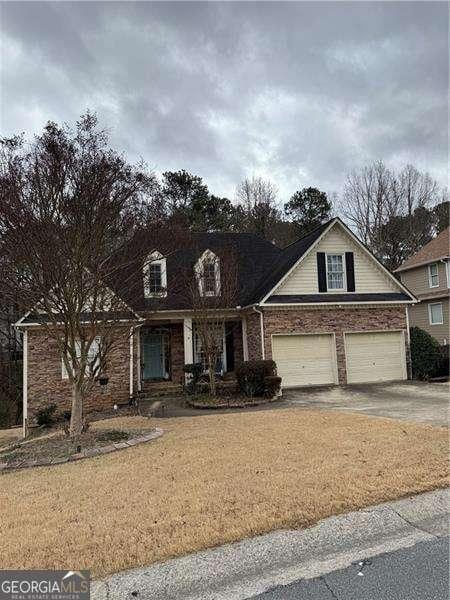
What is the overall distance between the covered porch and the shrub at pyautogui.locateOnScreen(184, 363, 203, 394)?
1.33m

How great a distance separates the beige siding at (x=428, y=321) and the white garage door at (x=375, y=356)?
8396 millimetres

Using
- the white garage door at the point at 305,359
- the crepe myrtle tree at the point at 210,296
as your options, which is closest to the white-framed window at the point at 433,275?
the white garage door at the point at 305,359

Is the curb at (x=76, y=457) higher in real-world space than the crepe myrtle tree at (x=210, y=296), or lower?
lower

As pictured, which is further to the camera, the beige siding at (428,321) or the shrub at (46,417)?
the beige siding at (428,321)

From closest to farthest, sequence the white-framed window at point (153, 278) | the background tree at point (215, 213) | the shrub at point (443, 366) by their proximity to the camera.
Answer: the white-framed window at point (153, 278), the shrub at point (443, 366), the background tree at point (215, 213)

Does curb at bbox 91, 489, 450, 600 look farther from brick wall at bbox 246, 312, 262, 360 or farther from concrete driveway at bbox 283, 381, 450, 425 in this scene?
brick wall at bbox 246, 312, 262, 360

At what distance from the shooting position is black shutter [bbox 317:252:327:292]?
57.4 ft

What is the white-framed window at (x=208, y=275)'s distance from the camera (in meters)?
15.7

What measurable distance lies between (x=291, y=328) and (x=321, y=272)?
2732 mm

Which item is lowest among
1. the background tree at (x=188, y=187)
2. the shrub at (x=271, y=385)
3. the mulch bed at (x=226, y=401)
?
the mulch bed at (x=226, y=401)

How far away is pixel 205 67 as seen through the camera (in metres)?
11.4

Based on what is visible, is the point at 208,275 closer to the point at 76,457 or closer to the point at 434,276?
the point at 76,457

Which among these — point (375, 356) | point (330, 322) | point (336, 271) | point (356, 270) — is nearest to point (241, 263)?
point (336, 271)

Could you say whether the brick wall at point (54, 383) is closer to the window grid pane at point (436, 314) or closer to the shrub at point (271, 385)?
the shrub at point (271, 385)
